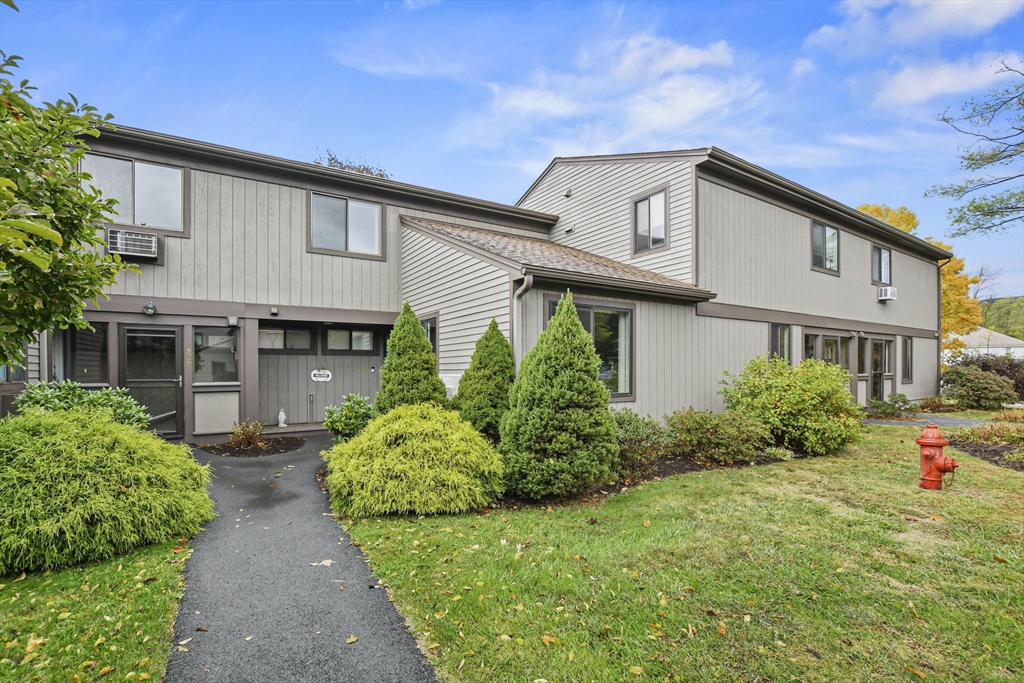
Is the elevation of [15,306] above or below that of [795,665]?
above

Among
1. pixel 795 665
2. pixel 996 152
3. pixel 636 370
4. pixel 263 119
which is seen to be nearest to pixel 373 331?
pixel 636 370

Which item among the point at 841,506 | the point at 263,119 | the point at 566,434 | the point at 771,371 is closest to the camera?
the point at 841,506

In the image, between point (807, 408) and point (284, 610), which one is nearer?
point (284, 610)

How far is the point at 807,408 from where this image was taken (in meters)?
8.34

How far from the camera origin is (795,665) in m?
2.63

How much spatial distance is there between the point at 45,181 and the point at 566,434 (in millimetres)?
4788

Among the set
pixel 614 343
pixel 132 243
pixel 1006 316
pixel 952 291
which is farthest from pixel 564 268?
pixel 1006 316

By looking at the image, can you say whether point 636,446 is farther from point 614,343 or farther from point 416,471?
point 416,471

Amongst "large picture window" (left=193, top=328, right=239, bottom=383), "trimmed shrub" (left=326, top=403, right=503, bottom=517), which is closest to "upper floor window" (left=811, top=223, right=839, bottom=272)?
"trimmed shrub" (left=326, top=403, right=503, bottom=517)

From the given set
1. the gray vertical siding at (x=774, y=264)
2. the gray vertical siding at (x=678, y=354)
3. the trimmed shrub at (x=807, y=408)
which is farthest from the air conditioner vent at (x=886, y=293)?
the trimmed shrub at (x=807, y=408)

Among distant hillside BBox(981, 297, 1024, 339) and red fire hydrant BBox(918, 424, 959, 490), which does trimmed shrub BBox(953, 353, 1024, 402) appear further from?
distant hillside BBox(981, 297, 1024, 339)

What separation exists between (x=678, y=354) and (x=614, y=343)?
170 centimetres

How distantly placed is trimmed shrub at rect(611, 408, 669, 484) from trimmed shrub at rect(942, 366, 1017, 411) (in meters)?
14.0

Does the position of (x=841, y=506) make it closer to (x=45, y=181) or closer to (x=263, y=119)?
(x=45, y=181)
